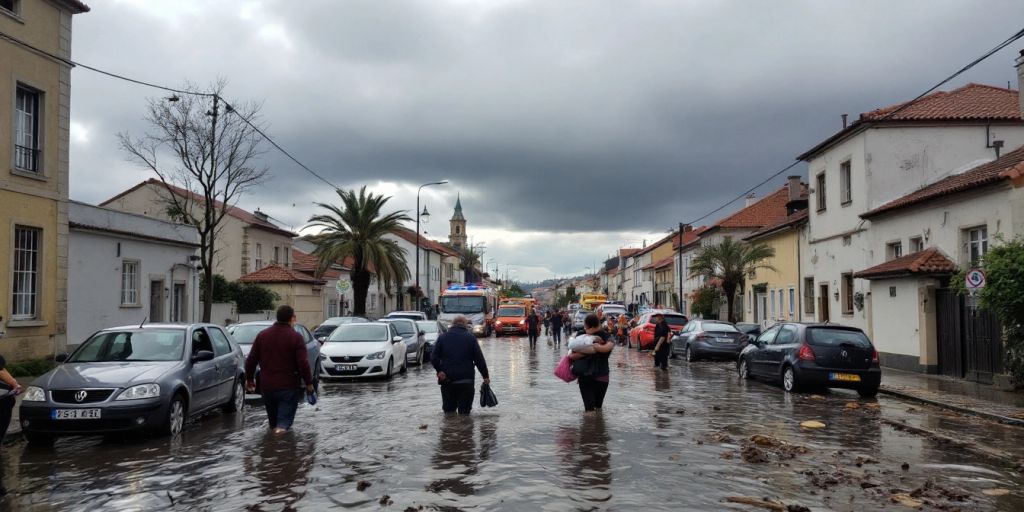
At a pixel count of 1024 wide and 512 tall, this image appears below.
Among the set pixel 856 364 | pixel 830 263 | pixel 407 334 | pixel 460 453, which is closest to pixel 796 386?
pixel 856 364

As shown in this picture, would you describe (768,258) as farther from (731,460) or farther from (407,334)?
(731,460)

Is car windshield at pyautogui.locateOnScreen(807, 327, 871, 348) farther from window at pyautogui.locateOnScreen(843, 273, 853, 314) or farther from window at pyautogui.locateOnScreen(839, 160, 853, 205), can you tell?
window at pyautogui.locateOnScreen(839, 160, 853, 205)

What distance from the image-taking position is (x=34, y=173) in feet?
64.8

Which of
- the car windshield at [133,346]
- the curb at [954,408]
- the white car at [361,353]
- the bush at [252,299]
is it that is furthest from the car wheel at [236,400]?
the bush at [252,299]

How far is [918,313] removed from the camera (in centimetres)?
2070

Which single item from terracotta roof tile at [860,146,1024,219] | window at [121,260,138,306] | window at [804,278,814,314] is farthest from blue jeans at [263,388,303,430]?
window at [804,278,814,314]

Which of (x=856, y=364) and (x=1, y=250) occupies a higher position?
(x=1, y=250)

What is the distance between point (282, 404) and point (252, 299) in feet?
105

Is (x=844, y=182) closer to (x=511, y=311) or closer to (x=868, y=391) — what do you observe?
(x=868, y=391)

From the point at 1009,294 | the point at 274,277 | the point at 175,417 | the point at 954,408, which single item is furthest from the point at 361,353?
the point at 274,277

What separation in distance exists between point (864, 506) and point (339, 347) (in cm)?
1373

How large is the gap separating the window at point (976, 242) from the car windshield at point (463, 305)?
28645mm

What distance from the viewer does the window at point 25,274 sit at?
19297 millimetres

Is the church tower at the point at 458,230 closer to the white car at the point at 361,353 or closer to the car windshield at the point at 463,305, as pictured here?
the car windshield at the point at 463,305
